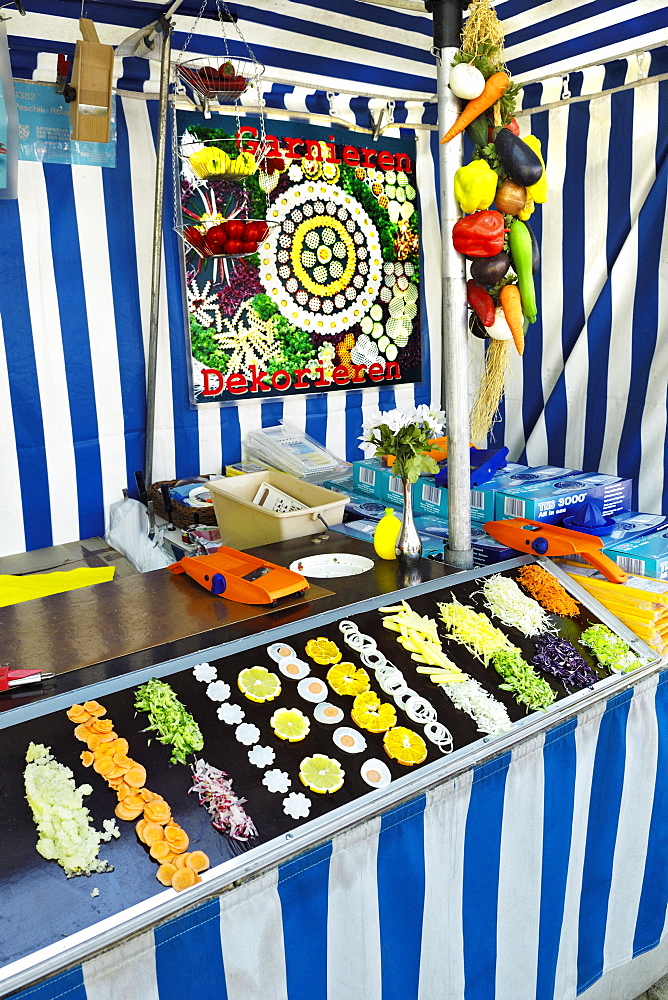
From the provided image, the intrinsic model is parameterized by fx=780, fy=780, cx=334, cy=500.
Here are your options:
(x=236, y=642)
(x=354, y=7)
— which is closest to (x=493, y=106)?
(x=354, y=7)

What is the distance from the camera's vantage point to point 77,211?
2.87 meters

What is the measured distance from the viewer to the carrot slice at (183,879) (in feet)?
3.47

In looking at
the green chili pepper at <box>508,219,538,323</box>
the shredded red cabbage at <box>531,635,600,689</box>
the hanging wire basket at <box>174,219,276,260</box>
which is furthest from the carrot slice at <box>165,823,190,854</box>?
the hanging wire basket at <box>174,219,276,260</box>

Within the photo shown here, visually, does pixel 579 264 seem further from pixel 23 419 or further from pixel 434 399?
pixel 23 419

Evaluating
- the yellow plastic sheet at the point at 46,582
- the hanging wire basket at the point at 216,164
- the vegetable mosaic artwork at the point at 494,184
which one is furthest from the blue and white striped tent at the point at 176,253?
the vegetable mosaic artwork at the point at 494,184

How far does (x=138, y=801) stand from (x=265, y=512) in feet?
3.89

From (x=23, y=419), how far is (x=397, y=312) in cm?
179

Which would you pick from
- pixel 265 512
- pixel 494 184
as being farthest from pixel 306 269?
pixel 494 184

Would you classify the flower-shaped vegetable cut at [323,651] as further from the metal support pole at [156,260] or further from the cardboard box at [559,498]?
the metal support pole at [156,260]

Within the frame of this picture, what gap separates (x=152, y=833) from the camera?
1118 millimetres

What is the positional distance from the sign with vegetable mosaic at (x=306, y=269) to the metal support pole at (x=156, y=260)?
0.47 feet

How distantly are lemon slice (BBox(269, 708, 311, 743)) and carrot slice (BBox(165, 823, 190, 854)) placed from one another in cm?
25

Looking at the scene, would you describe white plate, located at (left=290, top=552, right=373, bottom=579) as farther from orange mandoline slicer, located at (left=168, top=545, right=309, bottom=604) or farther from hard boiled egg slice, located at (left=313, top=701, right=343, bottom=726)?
hard boiled egg slice, located at (left=313, top=701, right=343, bottom=726)

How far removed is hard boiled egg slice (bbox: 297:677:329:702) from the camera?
144 cm
